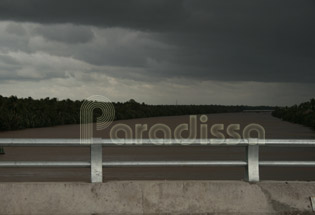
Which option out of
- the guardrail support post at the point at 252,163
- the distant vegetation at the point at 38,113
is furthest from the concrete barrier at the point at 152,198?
the distant vegetation at the point at 38,113

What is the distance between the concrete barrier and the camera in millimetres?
7445

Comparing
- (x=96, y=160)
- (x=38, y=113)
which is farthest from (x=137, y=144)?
(x=38, y=113)

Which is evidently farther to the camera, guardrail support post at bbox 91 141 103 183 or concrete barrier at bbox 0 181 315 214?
guardrail support post at bbox 91 141 103 183

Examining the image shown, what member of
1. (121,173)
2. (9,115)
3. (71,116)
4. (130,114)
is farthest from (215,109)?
(121,173)

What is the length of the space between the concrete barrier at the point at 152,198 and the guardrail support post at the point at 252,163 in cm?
14

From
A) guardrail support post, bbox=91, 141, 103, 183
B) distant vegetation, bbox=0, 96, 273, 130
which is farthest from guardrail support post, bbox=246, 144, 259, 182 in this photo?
distant vegetation, bbox=0, 96, 273, 130

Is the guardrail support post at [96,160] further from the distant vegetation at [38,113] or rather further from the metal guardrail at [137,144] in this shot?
the distant vegetation at [38,113]

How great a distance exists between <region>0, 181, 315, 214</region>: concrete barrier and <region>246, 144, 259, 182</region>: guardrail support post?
0.45 ft

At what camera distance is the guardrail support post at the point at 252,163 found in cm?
787

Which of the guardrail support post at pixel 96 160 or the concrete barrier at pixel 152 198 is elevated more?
the guardrail support post at pixel 96 160

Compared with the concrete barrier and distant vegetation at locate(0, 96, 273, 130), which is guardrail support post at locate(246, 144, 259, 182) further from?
distant vegetation at locate(0, 96, 273, 130)

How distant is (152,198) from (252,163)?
1.59 metres

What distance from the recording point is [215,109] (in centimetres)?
13362

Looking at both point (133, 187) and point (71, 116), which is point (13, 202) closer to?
point (133, 187)
